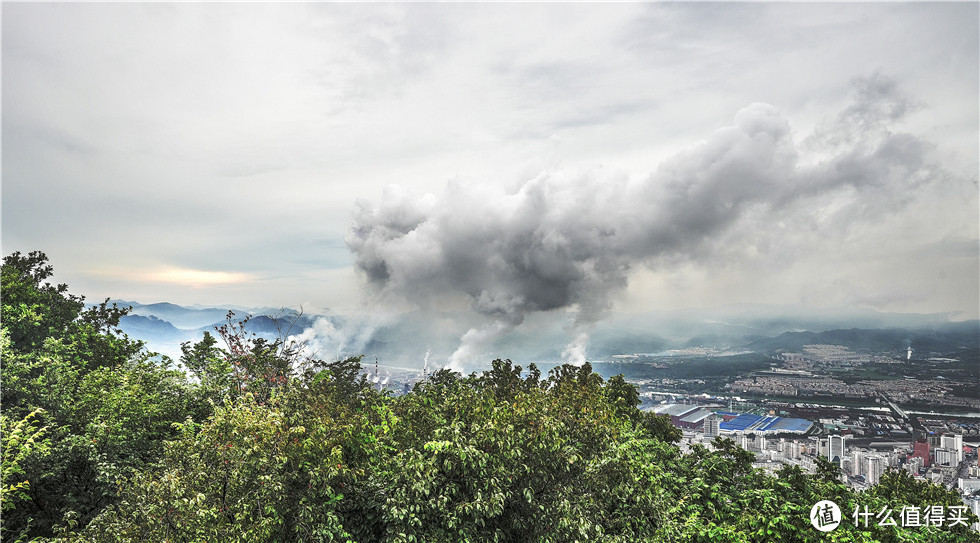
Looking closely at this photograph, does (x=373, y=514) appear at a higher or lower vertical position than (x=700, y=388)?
higher

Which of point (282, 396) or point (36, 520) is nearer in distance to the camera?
point (282, 396)

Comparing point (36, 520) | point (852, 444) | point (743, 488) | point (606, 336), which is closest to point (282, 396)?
point (36, 520)

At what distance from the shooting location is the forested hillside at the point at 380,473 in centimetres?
776

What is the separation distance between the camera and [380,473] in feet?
28.0

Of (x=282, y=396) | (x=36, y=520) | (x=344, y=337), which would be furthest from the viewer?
(x=344, y=337)

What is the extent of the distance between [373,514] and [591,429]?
15.4ft

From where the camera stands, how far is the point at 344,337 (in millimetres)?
68125

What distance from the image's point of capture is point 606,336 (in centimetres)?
8525

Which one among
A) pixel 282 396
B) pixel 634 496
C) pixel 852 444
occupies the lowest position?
pixel 852 444

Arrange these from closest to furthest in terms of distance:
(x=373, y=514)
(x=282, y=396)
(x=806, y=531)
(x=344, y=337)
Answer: (x=373, y=514) < (x=282, y=396) < (x=806, y=531) < (x=344, y=337)

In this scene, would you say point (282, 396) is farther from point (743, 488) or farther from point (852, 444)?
point (852, 444)

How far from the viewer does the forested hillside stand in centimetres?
776

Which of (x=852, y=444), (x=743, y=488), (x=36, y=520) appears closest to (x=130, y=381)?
(x=36, y=520)

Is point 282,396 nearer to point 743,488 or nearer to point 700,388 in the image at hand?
point 743,488
